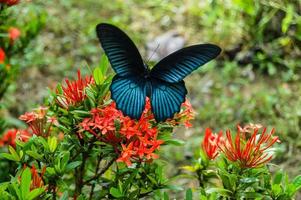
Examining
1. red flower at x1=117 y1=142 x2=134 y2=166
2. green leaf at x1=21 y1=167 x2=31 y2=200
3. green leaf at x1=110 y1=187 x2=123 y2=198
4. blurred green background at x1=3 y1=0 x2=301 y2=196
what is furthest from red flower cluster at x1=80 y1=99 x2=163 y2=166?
blurred green background at x1=3 y1=0 x2=301 y2=196

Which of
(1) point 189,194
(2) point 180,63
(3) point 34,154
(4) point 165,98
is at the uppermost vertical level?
(2) point 180,63

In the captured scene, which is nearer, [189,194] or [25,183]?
[25,183]

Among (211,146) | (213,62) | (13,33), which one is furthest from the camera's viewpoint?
(213,62)

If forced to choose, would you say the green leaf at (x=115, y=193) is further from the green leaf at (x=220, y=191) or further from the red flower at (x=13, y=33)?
the red flower at (x=13, y=33)

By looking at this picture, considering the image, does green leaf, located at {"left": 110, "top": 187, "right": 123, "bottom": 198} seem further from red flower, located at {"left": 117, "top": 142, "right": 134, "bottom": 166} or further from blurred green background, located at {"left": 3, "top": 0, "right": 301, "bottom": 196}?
blurred green background, located at {"left": 3, "top": 0, "right": 301, "bottom": 196}

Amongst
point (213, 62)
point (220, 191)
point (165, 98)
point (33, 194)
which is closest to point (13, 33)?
point (165, 98)

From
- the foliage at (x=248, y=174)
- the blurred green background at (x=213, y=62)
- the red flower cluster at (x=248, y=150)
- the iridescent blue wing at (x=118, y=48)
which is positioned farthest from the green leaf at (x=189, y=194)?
the blurred green background at (x=213, y=62)

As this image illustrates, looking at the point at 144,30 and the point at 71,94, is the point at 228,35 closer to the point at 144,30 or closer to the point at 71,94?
the point at 144,30

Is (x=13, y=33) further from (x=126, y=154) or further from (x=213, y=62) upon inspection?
(x=213, y=62)
